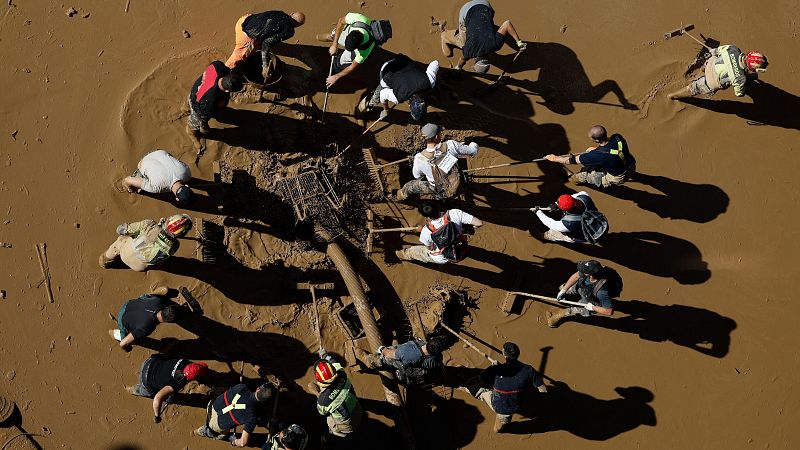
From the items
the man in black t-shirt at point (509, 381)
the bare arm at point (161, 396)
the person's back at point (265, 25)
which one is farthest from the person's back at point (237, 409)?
the person's back at point (265, 25)

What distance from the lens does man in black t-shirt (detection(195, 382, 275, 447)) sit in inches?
293

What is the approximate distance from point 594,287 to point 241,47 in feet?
18.2

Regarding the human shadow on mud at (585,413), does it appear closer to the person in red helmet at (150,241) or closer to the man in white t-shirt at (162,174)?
the person in red helmet at (150,241)

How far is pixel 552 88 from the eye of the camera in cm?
956

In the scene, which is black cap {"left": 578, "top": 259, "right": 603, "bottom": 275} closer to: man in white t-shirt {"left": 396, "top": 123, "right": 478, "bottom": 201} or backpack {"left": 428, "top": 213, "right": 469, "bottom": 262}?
backpack {"left": 428, "top": 213, "right": 469, "bottom": 262}

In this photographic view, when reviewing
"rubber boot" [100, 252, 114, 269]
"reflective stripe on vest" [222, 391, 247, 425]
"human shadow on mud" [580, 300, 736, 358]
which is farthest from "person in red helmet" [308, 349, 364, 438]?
"human shadow on mud" [580, 300, 736, 358]

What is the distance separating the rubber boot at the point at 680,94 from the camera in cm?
941

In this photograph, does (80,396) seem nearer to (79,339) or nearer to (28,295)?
(79,339)

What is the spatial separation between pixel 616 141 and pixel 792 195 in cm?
369

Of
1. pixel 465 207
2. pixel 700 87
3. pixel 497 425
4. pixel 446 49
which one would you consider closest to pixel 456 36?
pixel 446 49

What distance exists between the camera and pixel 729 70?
8828mm

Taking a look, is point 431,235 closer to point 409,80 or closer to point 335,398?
point 409,80

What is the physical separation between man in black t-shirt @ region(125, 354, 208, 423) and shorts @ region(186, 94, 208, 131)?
3055mm

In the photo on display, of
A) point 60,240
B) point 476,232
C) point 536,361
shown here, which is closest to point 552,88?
point 476,232
